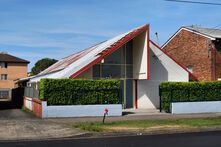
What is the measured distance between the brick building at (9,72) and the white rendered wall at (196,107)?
55.0 meters

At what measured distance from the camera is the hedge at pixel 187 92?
2623 centimetres

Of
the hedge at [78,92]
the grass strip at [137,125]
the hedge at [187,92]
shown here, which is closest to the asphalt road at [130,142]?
the grass strip at [137,125]

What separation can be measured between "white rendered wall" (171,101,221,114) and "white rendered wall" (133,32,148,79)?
149 inches

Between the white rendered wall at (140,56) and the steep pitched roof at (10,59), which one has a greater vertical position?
the steep pitched roof at (10,59)

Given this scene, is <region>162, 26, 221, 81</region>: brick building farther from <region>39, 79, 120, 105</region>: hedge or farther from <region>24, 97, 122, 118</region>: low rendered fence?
<region>24, 97, 122, 118</region>: low rendered fence

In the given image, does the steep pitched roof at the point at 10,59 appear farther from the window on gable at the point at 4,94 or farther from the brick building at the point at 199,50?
the brick building at the point at 199,50

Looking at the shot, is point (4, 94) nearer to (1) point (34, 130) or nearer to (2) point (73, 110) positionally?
(2) point (73, 110)

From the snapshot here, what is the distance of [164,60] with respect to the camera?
31484 mm

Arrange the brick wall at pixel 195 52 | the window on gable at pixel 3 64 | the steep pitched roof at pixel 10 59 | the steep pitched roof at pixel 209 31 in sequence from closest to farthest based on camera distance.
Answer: the brick wall at pixel 195 52, the steep pitched roof at pixel 209 31, the window on gable at pixel 3 64, the steep pitched roof at pixel 10 59

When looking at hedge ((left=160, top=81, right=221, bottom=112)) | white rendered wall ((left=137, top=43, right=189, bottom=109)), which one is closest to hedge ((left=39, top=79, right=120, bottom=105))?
hedge ((left=160, top=81, right=221, bottom=112))

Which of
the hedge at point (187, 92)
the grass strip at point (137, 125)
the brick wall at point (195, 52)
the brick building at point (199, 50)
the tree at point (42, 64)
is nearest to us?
the grass strip at point (137, 125)

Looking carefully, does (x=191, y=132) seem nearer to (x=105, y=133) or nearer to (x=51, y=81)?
(x=105, y=133)

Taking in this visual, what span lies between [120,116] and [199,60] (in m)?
14.2

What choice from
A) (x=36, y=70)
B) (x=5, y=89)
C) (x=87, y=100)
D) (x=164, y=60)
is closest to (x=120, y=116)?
(x=87, y=100)
